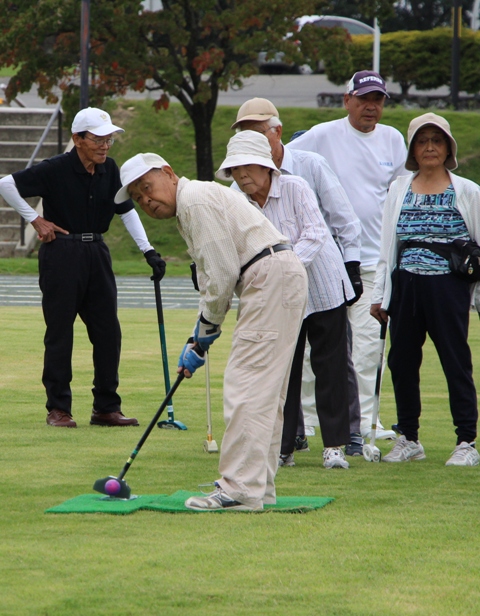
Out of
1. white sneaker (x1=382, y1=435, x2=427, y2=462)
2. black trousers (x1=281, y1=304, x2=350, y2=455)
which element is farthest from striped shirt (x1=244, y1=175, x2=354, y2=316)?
white sneaker (x1=382, y1=435, x2=427, y2=462)

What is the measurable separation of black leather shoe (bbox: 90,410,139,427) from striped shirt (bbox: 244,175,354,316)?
6.96ft

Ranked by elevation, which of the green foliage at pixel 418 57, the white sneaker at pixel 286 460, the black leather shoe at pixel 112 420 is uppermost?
the green foliage at pixel 418 57

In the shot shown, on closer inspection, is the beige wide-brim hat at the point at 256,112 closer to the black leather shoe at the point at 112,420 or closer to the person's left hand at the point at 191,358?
the person's left hand at the point at 191,358

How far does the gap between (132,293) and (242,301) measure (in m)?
13.7

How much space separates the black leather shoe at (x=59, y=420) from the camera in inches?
319

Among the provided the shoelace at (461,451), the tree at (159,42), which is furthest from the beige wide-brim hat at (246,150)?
the tree at (159,42)

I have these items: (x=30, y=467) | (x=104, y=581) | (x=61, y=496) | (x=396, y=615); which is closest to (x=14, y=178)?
(x=30, y=467)

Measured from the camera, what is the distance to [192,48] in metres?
24.8

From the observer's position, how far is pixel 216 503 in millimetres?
5543

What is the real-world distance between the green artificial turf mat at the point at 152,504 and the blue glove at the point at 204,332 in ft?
2.53

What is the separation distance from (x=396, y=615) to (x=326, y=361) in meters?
2.93

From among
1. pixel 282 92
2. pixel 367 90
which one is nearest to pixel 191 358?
pixel 367 90

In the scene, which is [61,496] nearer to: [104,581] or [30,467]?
[30,467]

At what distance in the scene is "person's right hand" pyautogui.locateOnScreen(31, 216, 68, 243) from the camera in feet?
26.4
